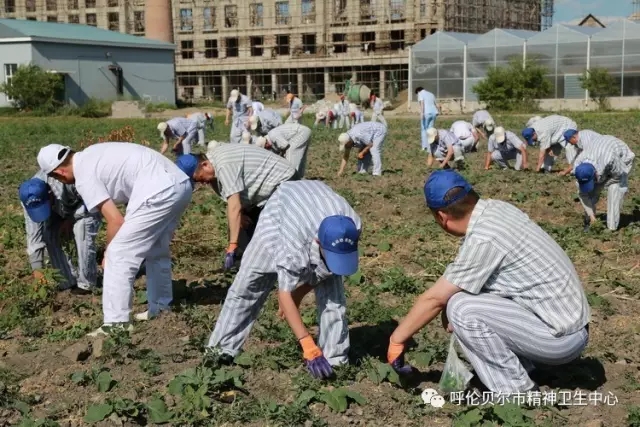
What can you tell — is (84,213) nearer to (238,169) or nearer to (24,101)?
(238,169)

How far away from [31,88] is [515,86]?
71.1 feet

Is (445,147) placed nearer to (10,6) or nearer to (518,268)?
(518,268)

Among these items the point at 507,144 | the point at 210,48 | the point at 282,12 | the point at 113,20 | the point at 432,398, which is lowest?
the point at 432,398

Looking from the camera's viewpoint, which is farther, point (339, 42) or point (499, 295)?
point (339, 42)

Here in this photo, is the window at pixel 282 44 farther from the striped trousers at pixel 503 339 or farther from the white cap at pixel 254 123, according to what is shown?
the striped trousers at pixel 503 339

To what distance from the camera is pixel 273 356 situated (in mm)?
4719

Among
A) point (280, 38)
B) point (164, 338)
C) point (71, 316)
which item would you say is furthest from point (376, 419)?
point (280, 38)

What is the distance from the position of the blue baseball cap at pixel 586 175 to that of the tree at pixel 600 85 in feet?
90.8

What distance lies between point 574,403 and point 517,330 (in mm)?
574

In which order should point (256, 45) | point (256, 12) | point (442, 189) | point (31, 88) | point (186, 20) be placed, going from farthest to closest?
1. point (186, 20)
2. point (256, 45)
3. point (256, 12)
4. point (31, 88)
5. point (442, 189)

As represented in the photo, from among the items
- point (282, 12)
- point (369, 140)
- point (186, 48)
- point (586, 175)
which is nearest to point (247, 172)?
point (586, 175)

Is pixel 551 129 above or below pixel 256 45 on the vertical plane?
below

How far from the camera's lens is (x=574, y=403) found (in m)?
4.21

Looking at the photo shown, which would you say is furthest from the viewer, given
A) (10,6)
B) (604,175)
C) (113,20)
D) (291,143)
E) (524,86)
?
(10,6)
